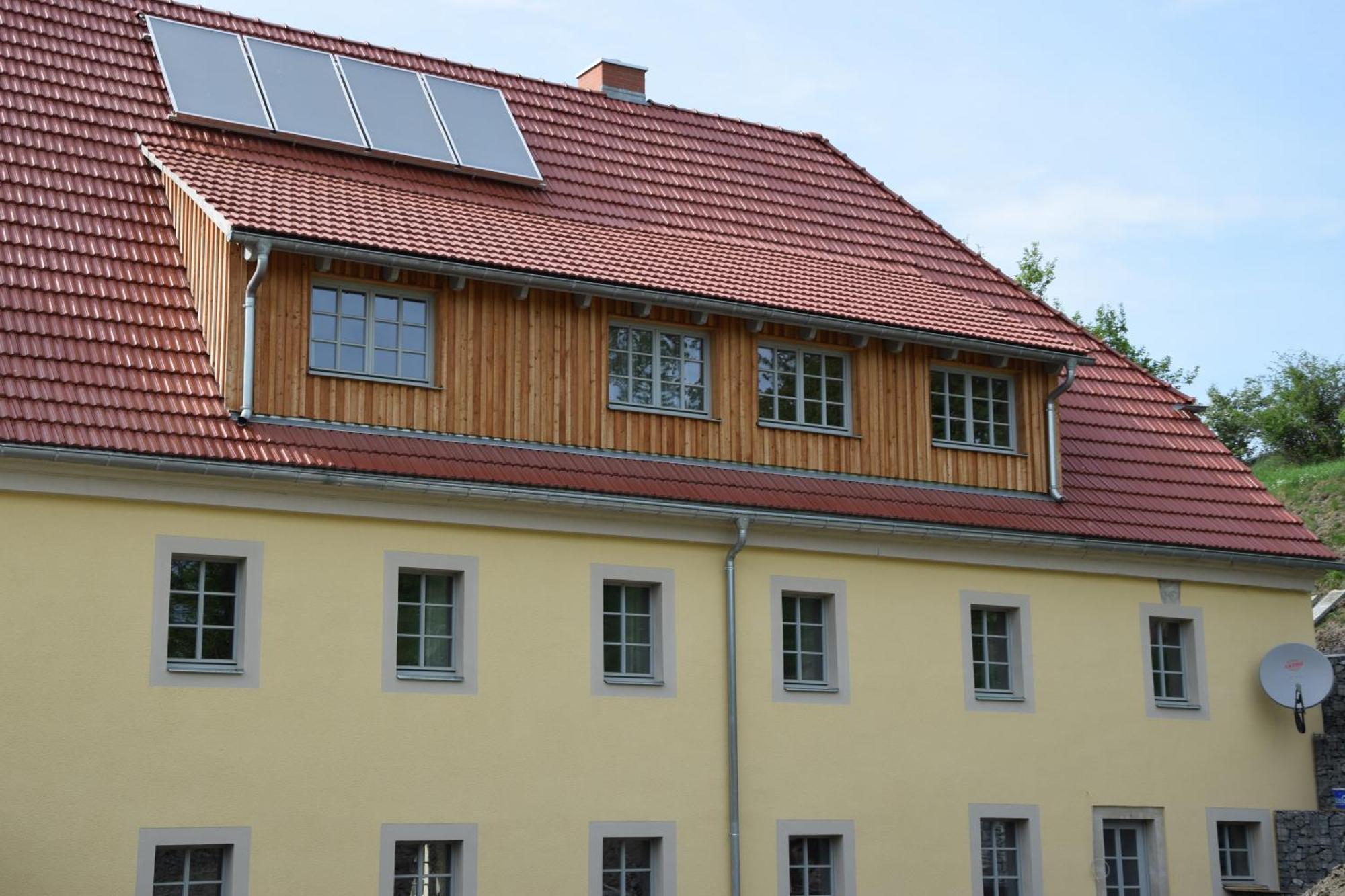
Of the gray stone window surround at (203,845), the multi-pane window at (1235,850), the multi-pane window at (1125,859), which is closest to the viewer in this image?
the gray stone window surround at (203,845)

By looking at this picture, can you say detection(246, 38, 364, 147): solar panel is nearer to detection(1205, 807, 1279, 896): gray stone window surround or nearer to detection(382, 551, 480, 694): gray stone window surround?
detection(382, 551, 480, 694): gray stone window surround

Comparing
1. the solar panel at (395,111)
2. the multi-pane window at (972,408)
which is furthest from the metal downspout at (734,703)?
the solar panel at (395,111)

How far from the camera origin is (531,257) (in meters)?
19.1

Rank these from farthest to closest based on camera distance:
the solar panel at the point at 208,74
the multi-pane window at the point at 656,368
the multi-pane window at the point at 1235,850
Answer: the multi-pane window at the point at 1235,850, the solar panel at the point at 208,74, the multi-pane window at the point at 656,368

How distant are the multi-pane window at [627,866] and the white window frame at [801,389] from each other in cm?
495

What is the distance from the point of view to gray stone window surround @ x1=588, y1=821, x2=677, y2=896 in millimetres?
17922

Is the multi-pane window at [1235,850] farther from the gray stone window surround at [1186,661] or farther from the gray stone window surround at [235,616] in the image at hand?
the gray stone window surround at [235,616]

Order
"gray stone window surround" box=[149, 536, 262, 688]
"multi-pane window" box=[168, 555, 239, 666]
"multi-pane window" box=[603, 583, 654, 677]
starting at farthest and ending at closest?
"multi-pane window" box=[603, 583, 654, 677]
"multi-pane window" box=[168, 555, 239, 666]
"gray stone window surround" box=[149, 536, 262, 688]

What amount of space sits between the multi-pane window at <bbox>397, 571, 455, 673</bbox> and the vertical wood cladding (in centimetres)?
159

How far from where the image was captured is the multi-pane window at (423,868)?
56.1 feet

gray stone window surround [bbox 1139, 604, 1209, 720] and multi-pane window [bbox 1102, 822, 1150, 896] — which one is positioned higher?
gray stone window surround [bbox 1139, 604, 1209, 720]

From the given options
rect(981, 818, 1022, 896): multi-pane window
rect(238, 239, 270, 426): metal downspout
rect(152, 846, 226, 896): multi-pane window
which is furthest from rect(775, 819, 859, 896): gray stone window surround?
rect(238, 239, 270, 426): metal downspout

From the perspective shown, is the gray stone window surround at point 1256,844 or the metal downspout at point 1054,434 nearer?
the gray stone window surround at point 1256,844

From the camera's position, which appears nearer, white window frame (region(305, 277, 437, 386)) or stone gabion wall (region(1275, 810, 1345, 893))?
white window frame (region(305, 277, 437, 386))
